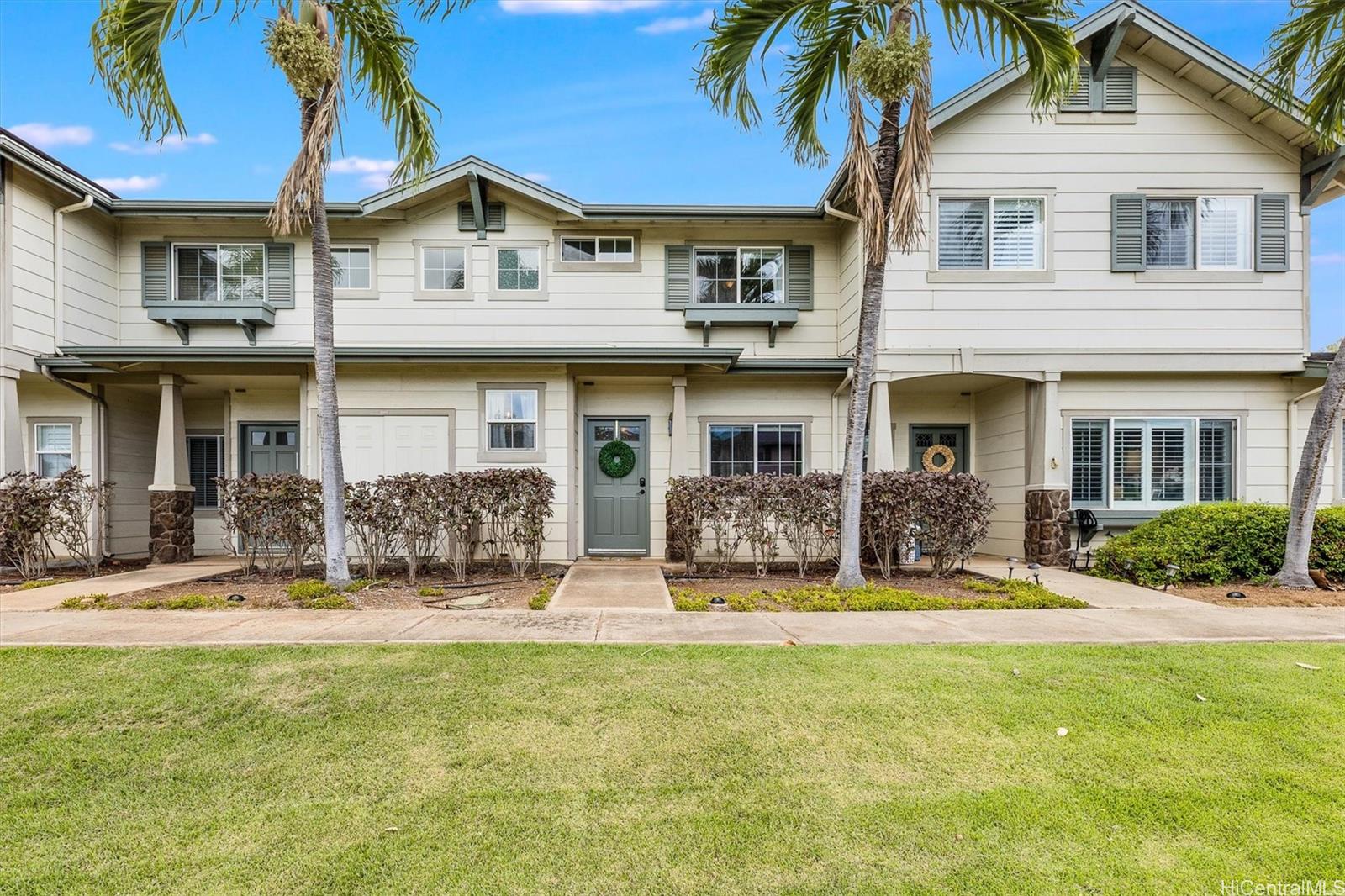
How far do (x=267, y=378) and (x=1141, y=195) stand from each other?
13.8 metres

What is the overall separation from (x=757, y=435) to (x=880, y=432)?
206 centimetres

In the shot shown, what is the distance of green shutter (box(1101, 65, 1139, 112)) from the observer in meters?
9.39

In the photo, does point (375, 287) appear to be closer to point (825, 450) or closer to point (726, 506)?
point (726, 506)

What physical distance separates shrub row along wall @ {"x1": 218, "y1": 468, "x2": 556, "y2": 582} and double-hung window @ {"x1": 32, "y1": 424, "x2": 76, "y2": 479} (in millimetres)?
4234

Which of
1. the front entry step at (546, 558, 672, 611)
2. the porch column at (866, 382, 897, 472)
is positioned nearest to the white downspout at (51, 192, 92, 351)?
the front entry step at (546, 558, 672, 611)

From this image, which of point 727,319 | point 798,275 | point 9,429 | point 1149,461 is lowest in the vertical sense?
point 1149,461

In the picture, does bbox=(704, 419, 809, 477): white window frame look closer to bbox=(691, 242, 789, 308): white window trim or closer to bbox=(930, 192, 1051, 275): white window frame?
bbox=(691, 242, 789, 308): white window trim

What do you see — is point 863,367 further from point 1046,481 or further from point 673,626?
point 1046,481

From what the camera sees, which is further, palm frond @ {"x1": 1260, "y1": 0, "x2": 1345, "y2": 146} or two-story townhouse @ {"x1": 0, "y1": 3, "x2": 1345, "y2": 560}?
two-story townhouse @ {"x1": 0, "y1": 3, "x2": 1345, "y2": 560}

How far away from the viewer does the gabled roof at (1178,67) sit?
8.85 m

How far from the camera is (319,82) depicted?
648 centimetres

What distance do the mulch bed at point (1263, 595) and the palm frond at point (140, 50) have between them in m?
12.3

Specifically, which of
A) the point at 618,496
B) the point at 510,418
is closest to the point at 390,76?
the point at 510,418

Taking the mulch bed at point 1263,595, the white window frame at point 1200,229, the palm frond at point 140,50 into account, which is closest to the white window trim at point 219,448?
the palm frond at point 140,50
